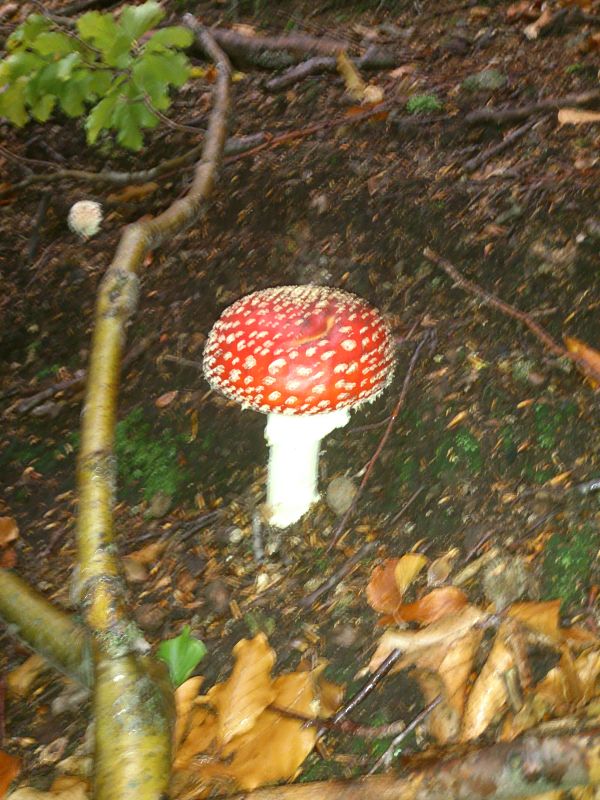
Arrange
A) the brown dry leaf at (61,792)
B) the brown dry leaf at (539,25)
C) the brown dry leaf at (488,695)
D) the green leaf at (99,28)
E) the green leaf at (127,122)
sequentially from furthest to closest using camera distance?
the brown dry leaf at (539,25) → the green leaf at (127,122) → the green leaf at (99,28) → the brown dry leaf at (61,792) → the brown dry leaf at (488,695)

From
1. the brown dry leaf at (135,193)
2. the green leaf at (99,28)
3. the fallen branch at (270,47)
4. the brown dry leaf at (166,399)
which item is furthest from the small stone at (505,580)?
the fallen branch at (270,47)

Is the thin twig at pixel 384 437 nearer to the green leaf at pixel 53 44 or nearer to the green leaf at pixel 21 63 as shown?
the green leaf at pixel 53 44

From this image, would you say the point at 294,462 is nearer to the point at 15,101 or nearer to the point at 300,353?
the point at 300,353

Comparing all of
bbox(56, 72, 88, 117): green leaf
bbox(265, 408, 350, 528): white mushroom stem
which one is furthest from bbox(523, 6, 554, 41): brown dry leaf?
bbox(265, 408, 350, 528): white mushroom stem

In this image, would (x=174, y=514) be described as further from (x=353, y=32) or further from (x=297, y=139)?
(x=353, y=32)

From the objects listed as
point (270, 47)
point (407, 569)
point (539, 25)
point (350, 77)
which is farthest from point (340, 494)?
point (270, 47)

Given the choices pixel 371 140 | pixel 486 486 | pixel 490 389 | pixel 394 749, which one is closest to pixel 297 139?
pixel 371 140
